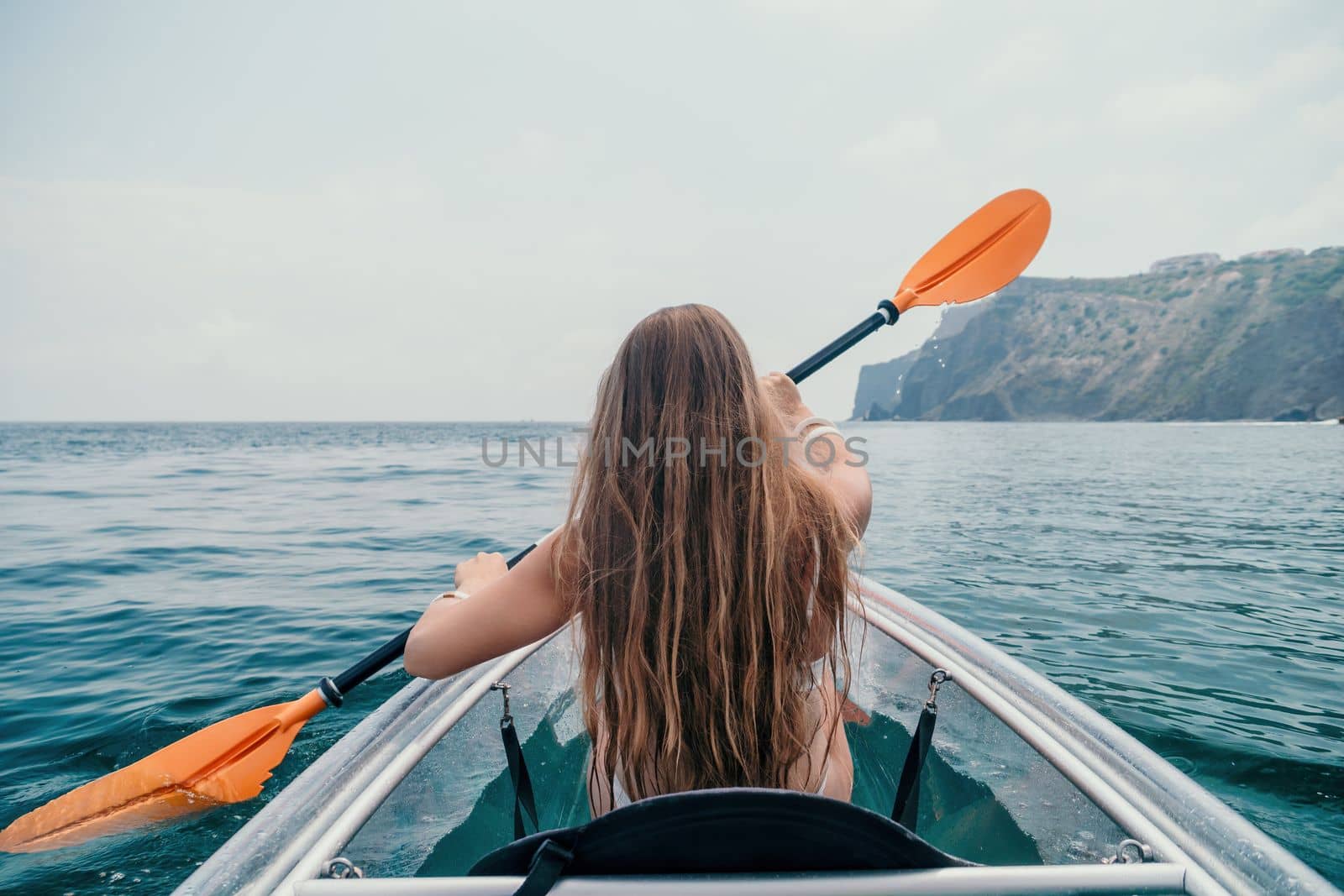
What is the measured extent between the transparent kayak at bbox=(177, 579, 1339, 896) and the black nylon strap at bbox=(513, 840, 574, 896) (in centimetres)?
4

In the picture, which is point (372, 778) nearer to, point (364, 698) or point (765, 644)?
point (765, 644)

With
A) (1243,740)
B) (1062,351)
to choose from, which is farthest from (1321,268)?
(1243,740)

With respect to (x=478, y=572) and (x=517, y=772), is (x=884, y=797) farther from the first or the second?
(x=478, y=572)

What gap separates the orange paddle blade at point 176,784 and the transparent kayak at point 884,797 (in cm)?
75

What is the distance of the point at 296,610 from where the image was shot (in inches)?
199

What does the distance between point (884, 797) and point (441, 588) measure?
14.2ft

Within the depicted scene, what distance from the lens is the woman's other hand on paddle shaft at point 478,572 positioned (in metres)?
1.60

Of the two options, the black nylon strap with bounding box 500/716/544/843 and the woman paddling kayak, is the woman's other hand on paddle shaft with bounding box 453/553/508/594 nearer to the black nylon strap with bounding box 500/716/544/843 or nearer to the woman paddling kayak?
the woman paddling kayak

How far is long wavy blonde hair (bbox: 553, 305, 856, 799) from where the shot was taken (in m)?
1.25

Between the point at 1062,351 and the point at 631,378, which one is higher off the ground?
the point at 1062,351

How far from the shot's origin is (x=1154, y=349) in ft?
225

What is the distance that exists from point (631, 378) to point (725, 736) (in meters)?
0.69

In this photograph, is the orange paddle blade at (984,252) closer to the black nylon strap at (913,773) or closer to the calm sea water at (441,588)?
the calm sea water at (441,588)

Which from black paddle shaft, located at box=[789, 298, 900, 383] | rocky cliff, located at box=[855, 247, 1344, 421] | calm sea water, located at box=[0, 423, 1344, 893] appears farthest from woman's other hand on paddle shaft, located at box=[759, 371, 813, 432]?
rocky cliff, located at box=[855, 247, 1344, 421]
